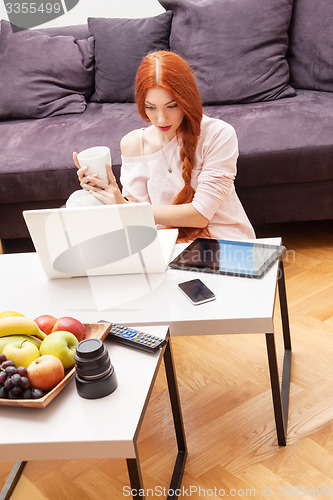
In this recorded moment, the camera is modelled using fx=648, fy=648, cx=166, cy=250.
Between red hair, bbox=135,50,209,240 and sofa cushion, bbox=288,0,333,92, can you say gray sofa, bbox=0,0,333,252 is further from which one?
red hair, bbox=135,50,209,240

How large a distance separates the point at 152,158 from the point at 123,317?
74cm

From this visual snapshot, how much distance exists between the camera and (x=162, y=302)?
1562mm

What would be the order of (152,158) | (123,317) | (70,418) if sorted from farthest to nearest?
(152,158) < (123,317) < (70,418)

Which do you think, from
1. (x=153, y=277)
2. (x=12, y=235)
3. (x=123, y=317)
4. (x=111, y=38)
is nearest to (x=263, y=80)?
(x=111, y=38)

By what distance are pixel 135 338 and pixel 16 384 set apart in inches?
11.3

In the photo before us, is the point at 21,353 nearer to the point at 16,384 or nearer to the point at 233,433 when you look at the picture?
the point at 16,384

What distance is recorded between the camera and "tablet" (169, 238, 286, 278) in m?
1.65

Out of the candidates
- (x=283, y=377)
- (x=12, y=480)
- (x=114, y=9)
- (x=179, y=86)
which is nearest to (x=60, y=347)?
(x=12, y=480)

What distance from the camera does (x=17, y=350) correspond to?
127 cm

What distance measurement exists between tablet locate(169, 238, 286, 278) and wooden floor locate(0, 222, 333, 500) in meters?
0.44

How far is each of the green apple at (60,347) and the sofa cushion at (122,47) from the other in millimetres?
2012

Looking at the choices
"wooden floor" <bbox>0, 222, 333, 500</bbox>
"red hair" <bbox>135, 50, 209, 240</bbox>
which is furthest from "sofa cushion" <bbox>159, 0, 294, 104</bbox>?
"wooden floor" <bbox>0, 222, 333, 500</bbox>

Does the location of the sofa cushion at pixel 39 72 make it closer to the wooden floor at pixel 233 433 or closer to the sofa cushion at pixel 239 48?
the sofa cushion at pixel 239 48

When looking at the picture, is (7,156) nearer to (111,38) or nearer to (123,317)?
(111,38)
